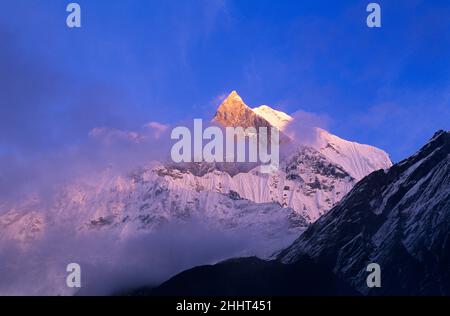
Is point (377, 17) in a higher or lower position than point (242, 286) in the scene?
higher

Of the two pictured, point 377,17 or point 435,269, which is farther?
point 435,269
